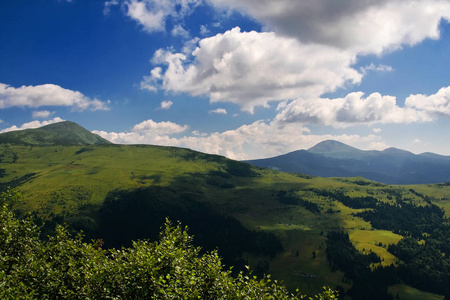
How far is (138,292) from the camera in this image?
27891 mm

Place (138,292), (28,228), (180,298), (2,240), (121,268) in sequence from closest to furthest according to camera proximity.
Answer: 1. (180,298)
2. (138,292)
3. (121,268)
4. (2,240)
5. (28,228)

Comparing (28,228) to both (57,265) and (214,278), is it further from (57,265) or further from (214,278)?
(214,278)

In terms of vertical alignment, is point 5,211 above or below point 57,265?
above

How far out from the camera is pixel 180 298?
25.6 meters

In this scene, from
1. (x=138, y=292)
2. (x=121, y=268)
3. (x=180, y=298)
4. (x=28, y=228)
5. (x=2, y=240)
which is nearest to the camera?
(x=180, y=298)

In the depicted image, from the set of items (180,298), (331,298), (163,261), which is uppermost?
(163,261)

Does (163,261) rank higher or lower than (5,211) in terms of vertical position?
lower

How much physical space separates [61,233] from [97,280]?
51.0ft

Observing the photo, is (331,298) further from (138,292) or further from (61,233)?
(61,233)

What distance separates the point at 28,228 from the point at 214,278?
2769 cm

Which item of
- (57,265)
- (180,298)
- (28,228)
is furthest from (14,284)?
(180,298)

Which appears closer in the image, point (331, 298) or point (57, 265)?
point (331, 298)

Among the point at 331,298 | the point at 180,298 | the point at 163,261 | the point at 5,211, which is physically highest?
the point at 5,211

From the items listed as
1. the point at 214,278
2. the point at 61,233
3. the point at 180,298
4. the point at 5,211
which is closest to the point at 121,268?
the point at 180,298
